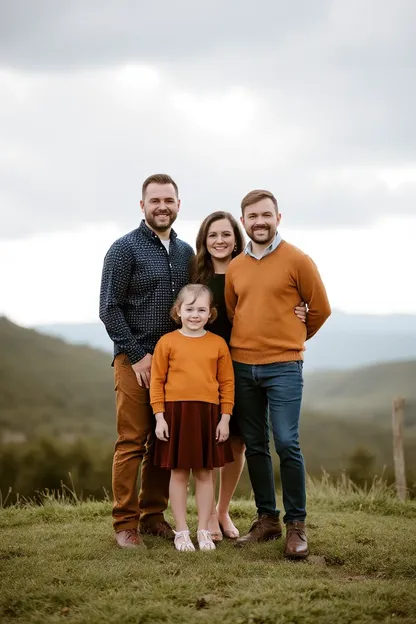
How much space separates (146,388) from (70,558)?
1.25 metres

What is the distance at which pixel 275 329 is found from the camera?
5148mm

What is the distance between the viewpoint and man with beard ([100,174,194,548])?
533 centimetres

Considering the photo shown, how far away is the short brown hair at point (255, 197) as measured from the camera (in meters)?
5.23

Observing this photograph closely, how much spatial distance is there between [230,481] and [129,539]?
2.94ft

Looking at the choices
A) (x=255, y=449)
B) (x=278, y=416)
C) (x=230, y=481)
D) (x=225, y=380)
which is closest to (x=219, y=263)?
(x=225, y=380)

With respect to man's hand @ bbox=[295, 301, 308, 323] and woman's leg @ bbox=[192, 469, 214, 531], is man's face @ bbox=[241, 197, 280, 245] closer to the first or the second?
man's hand @ bbox=[295, 301, 308, 323]

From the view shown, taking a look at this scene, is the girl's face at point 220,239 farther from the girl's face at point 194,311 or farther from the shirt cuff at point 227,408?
the shirt cuff at point 227,408

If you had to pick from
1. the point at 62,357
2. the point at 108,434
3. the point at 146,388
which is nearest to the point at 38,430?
the point at 108,434

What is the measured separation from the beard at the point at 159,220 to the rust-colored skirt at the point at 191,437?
1.29 meters

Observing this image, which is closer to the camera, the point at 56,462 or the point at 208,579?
the point at 208,579

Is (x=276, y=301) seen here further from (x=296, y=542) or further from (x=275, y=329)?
(x=296, y=542)

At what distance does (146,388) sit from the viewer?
5.36 metres

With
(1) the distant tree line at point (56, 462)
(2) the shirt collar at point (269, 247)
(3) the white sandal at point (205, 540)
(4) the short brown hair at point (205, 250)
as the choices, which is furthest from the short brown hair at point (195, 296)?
(1) the distant tree line at point (56, 462)

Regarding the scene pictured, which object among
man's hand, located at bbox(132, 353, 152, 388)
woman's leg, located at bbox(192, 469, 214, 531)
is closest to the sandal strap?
woman's leg, located at bbox(192, 469, 214, 531)
